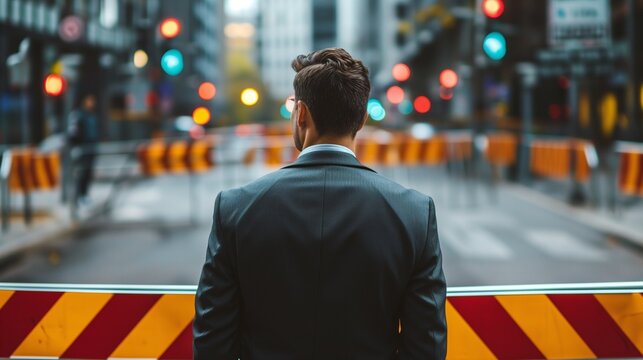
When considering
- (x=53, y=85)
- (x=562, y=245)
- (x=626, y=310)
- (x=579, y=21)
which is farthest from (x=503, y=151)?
(x=626, y=310)

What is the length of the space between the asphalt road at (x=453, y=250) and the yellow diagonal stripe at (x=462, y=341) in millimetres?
5601

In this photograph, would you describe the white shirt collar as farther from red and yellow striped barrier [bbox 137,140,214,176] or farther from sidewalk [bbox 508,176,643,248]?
red and yellow striped barrier [bbox 137,140,214,176]

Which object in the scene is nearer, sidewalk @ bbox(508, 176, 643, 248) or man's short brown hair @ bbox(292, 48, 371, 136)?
man's short brown hair @ bbox(292, 48, 371, 136)

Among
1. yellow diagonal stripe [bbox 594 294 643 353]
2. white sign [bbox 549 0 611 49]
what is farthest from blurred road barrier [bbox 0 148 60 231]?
yellow diagonal stripe [bbox 594 294 643 353]

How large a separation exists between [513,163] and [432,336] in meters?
22.8

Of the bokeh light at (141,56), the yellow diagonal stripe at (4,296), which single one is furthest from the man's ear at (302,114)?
the bokeh light at (141,56)

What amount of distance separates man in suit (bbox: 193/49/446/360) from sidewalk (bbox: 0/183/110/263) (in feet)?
29.6

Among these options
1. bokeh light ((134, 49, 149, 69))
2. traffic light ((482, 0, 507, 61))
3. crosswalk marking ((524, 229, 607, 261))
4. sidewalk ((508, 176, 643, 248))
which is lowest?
sidewalk ((508, 176, 643, 248))

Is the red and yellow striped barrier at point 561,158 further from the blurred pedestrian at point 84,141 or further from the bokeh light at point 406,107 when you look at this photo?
the bokeh light at point 406,107

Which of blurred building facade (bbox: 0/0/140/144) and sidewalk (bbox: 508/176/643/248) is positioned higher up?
blurred building facade (bbox: 0/0/140/144)

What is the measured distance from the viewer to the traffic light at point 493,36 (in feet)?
47.3

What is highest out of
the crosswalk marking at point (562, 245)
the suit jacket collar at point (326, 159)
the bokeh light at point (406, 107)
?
the suit jacket collar at point (326, 159)

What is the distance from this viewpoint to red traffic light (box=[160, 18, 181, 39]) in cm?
1576

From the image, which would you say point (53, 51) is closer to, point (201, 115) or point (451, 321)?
point (201, 115)
